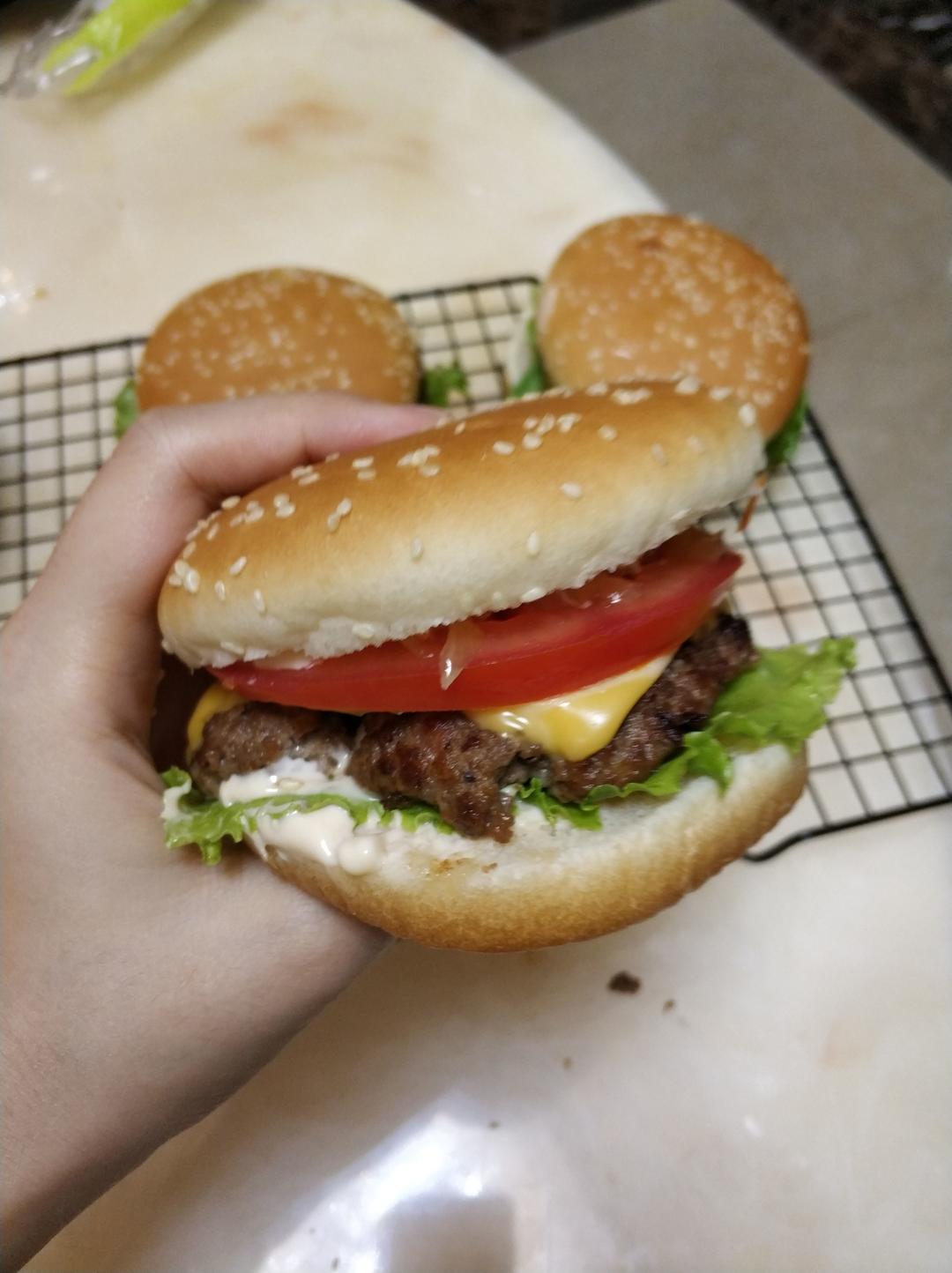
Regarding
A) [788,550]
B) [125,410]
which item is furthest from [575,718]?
[125,410]

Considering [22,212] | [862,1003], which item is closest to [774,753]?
[862,1003]

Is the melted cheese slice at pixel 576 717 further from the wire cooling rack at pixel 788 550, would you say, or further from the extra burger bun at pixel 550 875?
the wire cooling rack at pixel 788 550

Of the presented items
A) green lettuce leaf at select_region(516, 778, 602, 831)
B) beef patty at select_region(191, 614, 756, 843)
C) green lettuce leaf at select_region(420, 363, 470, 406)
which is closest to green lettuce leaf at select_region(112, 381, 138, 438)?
green lettuce leaf at select_region(420, 363, 470, 406)

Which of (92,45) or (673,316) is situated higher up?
(92,45)

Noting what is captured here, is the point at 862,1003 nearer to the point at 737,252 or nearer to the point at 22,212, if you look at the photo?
the point at 737,252

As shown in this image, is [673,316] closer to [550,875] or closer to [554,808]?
[554,808]

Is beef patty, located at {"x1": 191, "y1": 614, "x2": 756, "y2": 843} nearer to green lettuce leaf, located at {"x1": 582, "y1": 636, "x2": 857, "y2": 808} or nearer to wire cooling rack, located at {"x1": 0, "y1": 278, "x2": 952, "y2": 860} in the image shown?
green lettuce leaf, located at {"x1": 582, "y1": 636, "x2": 857, "y2": 808}

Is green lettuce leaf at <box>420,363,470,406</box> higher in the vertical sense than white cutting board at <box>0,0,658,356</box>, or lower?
lower
